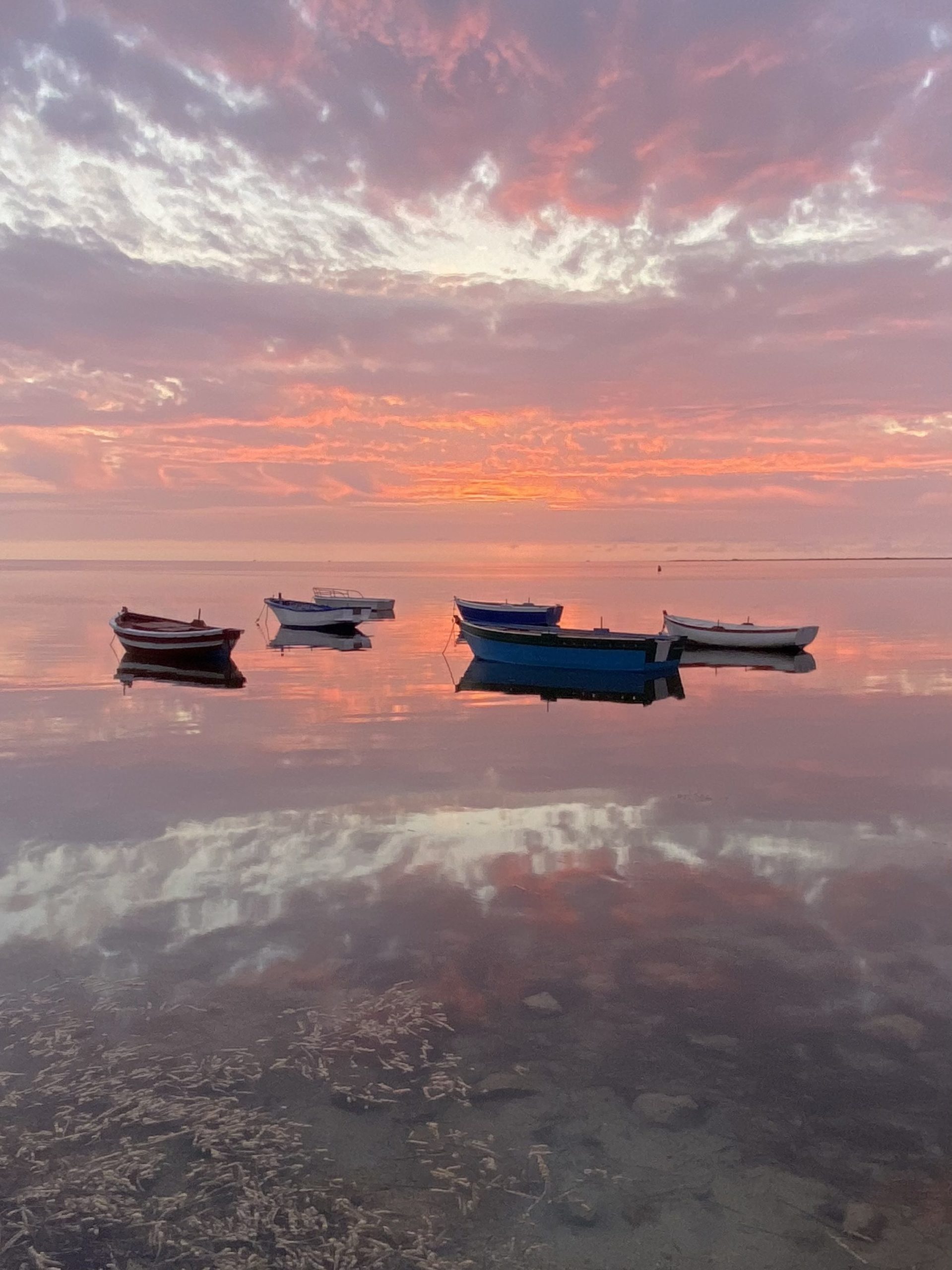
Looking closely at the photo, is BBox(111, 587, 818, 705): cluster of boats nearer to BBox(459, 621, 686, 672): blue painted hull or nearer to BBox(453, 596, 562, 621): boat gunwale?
BBox(459, 621, 686, 672): blue painted hull

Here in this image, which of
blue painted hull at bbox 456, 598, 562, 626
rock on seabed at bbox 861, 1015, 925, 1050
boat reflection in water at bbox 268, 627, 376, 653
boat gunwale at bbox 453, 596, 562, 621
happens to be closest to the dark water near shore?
rock on seabed at bbox 861, 1015, 925, 1050

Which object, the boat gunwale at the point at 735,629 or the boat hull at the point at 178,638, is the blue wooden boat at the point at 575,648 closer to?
the boat hull at the point at 178,638

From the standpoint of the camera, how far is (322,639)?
59625 mm

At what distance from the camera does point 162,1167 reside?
7.04 meters

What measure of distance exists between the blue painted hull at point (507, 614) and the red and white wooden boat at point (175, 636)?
2206cm

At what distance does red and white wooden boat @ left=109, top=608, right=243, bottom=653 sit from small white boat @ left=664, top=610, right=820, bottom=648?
22984mm

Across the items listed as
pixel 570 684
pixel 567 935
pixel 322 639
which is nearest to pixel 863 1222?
pixel 567 935

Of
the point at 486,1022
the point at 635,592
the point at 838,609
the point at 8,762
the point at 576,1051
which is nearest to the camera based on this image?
the point at 576,1051

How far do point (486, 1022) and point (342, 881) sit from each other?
4.79 m

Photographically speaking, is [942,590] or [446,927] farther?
[942,590]

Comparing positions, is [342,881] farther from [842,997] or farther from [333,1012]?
[842,997]

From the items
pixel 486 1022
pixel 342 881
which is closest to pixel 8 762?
pixel 342 881

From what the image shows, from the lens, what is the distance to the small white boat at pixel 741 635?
5062 centimetres

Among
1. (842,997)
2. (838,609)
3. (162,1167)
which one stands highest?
(838,609)
